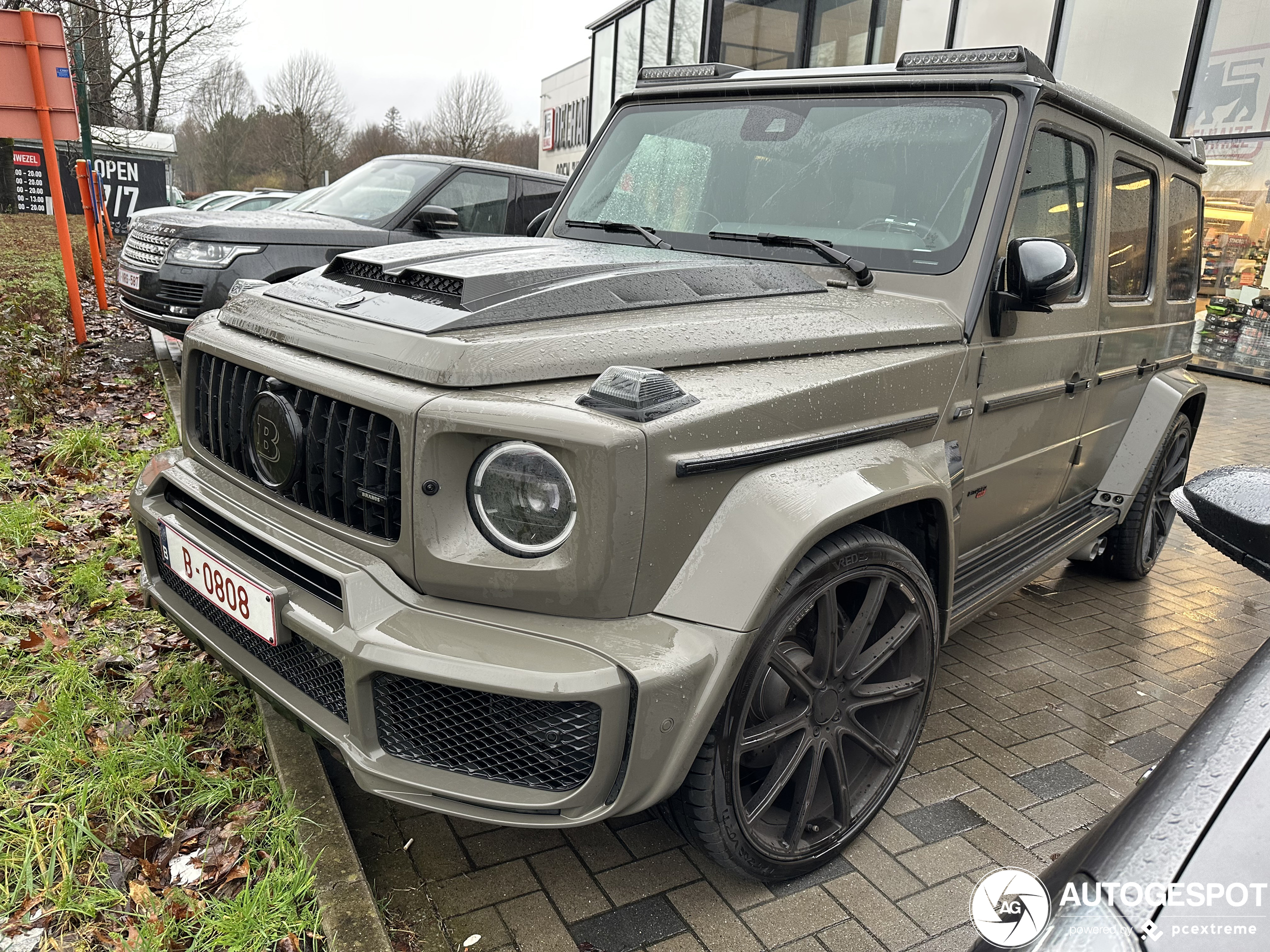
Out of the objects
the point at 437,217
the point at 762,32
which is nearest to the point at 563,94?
the point at 762,32

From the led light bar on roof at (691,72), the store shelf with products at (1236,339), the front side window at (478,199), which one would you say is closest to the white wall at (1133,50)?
the store shelf with products at (1236,339)

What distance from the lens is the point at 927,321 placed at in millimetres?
2451

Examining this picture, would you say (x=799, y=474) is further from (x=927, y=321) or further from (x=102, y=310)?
(x=102, y=310)

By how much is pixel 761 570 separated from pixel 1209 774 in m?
0.83

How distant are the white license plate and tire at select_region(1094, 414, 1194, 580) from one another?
381 centimetres

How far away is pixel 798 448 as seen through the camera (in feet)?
6.43

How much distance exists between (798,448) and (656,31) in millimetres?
17698

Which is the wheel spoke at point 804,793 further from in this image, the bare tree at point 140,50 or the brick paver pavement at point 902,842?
the bare tree at point 140,50

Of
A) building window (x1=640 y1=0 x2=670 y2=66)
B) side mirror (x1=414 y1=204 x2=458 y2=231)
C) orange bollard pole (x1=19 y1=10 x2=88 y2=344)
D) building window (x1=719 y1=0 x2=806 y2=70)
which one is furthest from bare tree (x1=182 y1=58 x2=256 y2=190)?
side mirror (x1=414 y1=204 x2=458 y2=231)

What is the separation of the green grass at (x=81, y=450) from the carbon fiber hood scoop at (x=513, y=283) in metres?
3.18

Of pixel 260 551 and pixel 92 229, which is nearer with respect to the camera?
pixel 260 551

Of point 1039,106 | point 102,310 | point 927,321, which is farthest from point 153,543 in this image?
point 102,310

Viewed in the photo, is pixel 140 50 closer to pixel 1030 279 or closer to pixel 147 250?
pixel 147 250

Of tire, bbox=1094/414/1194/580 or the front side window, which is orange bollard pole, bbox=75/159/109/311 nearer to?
the front side window
